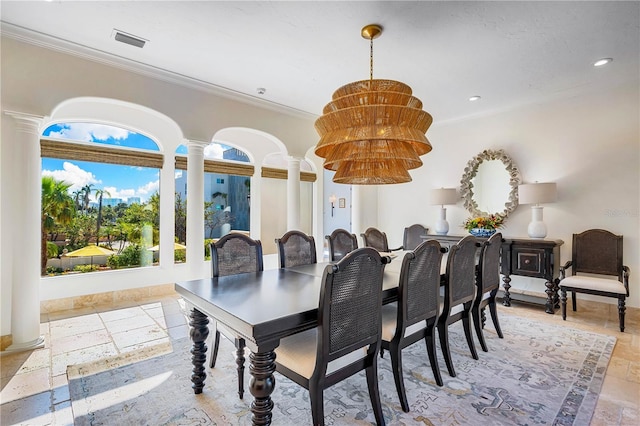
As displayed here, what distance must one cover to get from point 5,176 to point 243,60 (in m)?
2.48

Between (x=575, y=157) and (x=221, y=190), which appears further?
(x=221, y=190)

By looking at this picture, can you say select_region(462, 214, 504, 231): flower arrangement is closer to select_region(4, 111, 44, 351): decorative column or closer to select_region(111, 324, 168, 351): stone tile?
select_region(111, 324, 168, 351): stone tile

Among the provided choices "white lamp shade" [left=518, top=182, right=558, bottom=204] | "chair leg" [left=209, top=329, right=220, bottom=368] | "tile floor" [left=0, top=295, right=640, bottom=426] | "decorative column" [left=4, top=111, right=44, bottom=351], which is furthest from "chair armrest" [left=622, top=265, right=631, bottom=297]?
"decorative column" [left=4, top=111, right=44, bottom=351]

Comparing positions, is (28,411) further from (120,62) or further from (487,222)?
(487,222)

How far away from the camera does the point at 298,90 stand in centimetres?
413

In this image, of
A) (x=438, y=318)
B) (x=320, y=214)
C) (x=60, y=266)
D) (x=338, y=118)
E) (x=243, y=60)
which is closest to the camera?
(x=338, y=118)

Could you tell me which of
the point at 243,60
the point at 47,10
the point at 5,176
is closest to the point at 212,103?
the point at 243,60

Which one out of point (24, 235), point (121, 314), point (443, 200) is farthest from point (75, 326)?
point (443, 200)

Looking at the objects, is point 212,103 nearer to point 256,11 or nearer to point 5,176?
point 256,11

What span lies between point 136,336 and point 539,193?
5081mm

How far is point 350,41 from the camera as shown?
288 centimetres

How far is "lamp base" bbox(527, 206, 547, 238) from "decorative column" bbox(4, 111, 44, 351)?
5726 millimetres

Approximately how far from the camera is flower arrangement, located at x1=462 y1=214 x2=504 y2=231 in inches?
178

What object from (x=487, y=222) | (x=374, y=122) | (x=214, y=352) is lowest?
(x=214, y=352)
